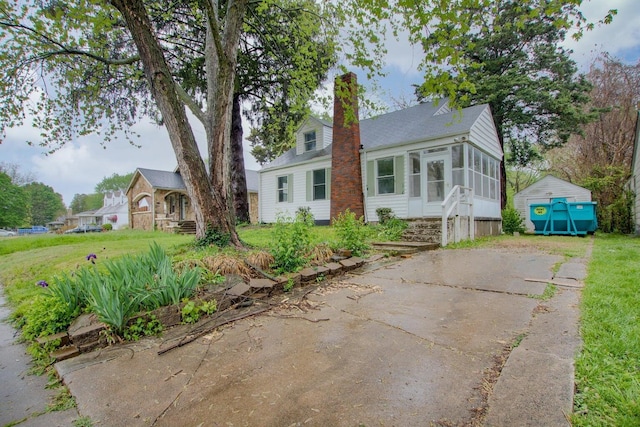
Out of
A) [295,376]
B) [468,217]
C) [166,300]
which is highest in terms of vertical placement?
[468,217]

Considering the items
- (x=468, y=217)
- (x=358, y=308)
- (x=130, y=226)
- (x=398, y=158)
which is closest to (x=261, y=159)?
(x=130, y=226)

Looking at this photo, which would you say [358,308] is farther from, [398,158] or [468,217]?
[398,158]

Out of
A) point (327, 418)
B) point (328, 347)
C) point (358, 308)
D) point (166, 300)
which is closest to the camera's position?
point (327, 418)

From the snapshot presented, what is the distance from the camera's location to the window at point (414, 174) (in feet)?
35.7

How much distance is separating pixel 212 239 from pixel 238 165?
30.5ft

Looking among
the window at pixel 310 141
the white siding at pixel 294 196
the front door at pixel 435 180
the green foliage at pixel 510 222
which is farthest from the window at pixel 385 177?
the green foliage at pixel 510 222

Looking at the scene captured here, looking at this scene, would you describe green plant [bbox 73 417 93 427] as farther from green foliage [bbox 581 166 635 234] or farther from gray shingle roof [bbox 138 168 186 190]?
gray shingle roof [bbox 138 168 186 190]

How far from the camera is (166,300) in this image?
9.43 ft

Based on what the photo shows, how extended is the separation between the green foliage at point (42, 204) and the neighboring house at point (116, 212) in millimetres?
30636

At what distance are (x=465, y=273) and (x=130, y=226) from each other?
25.9 meters

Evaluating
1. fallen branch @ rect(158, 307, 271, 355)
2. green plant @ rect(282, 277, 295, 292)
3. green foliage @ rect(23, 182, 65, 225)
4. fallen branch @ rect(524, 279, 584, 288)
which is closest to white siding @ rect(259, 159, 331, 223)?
green plant @ rect(282, 277, 295, 292)

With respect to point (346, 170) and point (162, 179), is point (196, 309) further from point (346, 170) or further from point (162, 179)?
point (162, 179)

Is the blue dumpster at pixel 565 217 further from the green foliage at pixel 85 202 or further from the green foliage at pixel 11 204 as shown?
the green foliage at pixel 85 202

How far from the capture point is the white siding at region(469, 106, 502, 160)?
34.5 ft
